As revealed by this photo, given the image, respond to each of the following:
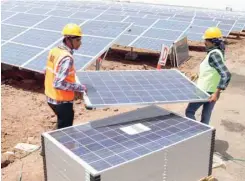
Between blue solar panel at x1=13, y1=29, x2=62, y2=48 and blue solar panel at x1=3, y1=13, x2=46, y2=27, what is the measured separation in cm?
117

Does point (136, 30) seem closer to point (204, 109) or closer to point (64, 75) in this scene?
point (204, 109)

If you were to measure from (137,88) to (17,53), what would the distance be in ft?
19.2

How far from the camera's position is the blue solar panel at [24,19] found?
11.9 metres

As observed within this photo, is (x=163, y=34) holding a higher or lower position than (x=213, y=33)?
lower

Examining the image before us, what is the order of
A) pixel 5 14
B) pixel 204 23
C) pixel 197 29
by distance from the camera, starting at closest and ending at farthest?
pixel 5 14
pixel 197 29
pixel 204 23

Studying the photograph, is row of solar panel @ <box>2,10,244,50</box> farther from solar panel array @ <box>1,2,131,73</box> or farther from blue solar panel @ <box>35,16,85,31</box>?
solar panel array @ <box>1,2,131,73</box>

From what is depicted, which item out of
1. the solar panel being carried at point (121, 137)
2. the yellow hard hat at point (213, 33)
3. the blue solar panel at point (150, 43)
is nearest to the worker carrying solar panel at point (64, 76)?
the solar panel being carried at point (121, 137)

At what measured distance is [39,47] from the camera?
9.45m

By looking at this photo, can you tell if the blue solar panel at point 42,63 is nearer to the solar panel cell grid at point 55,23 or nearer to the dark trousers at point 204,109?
the solar panel cell grid at point 55,23

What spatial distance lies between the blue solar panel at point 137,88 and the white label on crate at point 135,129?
0.30 meters

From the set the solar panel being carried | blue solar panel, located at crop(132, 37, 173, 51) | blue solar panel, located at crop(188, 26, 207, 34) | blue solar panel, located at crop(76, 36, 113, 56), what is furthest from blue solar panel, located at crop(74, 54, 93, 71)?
blue solar panel, located at crop(188, 26, 207, 34)

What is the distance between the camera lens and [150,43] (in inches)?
505

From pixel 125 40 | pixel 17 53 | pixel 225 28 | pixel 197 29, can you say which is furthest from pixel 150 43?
pixel 225 28

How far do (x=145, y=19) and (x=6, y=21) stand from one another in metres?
6.75
